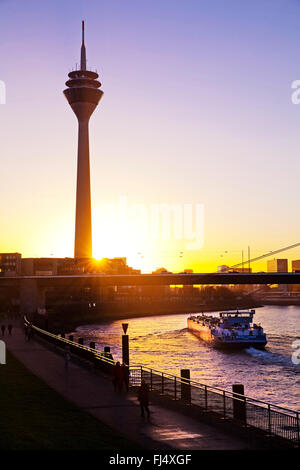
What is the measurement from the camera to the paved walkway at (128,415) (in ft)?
54.0

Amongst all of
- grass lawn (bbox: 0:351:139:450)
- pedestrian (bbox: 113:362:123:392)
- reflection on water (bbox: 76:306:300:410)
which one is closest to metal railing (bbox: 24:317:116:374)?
pedestrian (bbox: 113:362:123:392)

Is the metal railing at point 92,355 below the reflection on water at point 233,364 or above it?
above

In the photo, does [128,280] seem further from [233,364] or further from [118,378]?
[118,378]

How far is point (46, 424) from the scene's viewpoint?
60.7 ft

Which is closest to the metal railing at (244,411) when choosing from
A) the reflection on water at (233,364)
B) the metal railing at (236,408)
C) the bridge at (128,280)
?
the metal railing at (236,408)

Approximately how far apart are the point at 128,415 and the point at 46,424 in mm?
3033

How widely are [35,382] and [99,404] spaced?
605 cm

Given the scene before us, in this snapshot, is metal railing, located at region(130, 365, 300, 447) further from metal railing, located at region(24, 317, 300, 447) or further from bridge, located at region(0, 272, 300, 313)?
bridge, located at region(0, 272, 300, 313)

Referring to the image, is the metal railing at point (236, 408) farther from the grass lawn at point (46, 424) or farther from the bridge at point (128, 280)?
the bridge at point (128, 280)

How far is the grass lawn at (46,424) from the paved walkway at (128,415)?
569mm

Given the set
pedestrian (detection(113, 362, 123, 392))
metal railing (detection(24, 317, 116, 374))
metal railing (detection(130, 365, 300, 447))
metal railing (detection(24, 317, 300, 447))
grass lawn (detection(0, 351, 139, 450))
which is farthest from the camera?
metal railing (detection(24, 317, 116, 374))

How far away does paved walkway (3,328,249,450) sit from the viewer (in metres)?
16.5

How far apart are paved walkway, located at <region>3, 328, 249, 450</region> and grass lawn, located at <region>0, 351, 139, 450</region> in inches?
22.4

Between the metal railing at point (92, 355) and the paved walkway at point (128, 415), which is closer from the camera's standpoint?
the paved walkway at point (128, 415)
